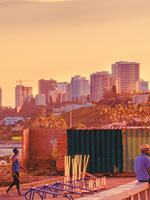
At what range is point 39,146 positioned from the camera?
73.6 feet

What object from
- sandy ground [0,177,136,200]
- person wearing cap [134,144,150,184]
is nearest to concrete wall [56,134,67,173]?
sandy ground [0,177,136,200]

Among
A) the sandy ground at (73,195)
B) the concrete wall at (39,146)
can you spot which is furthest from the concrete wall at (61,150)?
the concrete wall at (39,146)

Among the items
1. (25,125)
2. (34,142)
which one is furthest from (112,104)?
(34,142)

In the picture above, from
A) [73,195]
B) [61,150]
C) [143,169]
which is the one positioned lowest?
[73,195]

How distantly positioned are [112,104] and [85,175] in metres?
178

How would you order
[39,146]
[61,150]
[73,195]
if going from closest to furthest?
[73,195], [61,150], [39,146]

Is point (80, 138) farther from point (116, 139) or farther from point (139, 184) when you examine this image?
point (139, 184)

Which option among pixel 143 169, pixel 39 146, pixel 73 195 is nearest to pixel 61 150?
pixel 39 146

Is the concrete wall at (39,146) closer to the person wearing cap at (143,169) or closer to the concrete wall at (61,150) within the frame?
the concrete wall at (61,150)

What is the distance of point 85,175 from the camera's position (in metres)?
16.5

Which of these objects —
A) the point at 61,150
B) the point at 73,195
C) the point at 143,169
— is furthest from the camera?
the point at 61,150

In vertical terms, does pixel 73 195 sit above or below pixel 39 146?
below

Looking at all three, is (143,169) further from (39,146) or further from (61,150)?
(39,146)

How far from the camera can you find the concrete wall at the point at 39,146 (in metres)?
21.9
